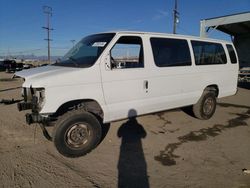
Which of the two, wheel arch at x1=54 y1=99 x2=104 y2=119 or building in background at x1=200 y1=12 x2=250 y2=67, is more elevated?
building in background at x1=200 y1=12 x2=250 y2=67

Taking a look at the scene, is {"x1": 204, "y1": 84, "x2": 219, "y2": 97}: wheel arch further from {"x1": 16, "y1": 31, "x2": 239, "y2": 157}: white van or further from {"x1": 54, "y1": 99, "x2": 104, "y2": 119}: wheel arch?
{"x1": 54, "y1": 99, "x2": 104, "y2": 119}: wheel arch

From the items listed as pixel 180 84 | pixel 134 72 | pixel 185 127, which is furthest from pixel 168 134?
pixel 134 72

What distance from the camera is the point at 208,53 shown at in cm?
655

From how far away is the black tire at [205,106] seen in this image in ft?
21.6

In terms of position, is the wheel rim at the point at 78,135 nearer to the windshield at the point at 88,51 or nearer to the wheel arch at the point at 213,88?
the windshield at the point at 88,51

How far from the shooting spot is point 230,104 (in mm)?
9398

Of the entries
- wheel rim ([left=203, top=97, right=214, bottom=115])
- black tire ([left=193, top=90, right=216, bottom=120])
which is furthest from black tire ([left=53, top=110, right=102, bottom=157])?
wheel rim ([left=203, top=97, right=214, bottom=115])

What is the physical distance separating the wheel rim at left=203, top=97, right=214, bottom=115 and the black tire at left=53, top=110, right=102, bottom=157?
359 cm

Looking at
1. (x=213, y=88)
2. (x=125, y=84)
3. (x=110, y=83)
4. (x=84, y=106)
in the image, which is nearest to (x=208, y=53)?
→ (x=213, y=88)

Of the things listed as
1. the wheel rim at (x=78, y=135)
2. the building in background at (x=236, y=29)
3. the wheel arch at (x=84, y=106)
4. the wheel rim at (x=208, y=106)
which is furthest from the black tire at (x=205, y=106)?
the building in background at (x=236, y=29)

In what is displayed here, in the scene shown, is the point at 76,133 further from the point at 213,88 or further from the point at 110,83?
the point at 213,88

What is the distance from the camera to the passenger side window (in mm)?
4803

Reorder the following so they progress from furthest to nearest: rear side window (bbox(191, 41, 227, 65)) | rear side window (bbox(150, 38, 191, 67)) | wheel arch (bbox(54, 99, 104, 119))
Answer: rear side window (bbox(191, 41, 227, 65)) < rear side window (bbox(150, 38, 191, 67)) < wheel arch (bbox(54, 99, 104, 119))

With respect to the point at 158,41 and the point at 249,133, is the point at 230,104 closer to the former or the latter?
the point at 249,133
